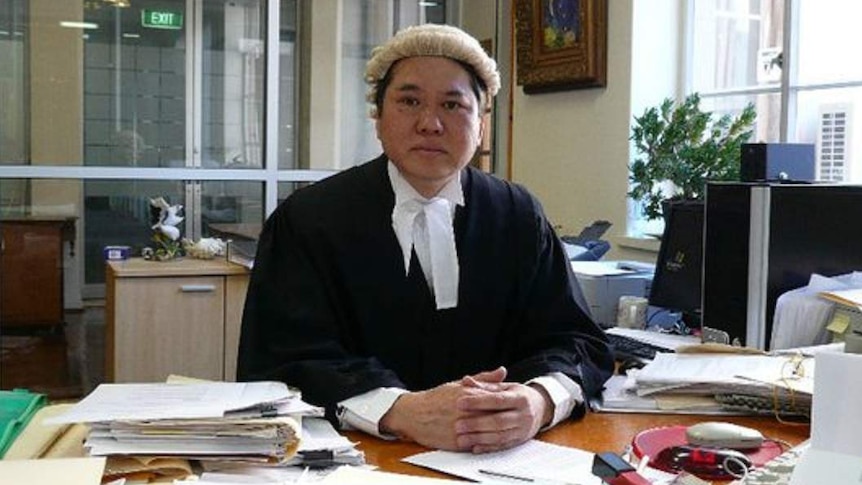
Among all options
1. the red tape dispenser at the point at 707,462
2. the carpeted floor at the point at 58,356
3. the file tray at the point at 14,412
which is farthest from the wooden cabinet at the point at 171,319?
the red tape dispenser at the point at 707,462

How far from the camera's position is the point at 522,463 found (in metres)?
1.35

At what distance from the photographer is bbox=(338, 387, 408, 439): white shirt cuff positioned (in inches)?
58.4

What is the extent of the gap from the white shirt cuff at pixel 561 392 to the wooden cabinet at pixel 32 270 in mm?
3629

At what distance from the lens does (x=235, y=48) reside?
16.6 ft

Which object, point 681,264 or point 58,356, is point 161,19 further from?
point 681,264

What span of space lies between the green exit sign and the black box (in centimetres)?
322

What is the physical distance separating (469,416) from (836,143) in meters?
2.46

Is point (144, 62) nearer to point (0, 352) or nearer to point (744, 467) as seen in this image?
point (0, 352)

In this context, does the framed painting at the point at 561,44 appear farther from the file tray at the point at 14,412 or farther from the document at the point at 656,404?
the file tray at the point at 14,412

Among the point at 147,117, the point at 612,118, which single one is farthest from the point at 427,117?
the point at 147,117

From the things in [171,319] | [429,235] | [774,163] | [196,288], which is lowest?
[171,319]

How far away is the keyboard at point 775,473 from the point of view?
1092mm

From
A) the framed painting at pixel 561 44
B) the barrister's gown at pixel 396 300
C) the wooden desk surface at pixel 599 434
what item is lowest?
the wooden desk surface at pixel 599 434

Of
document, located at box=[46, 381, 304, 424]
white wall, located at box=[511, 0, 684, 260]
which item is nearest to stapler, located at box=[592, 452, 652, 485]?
document, located at box=[46, 381, 304, 424]
